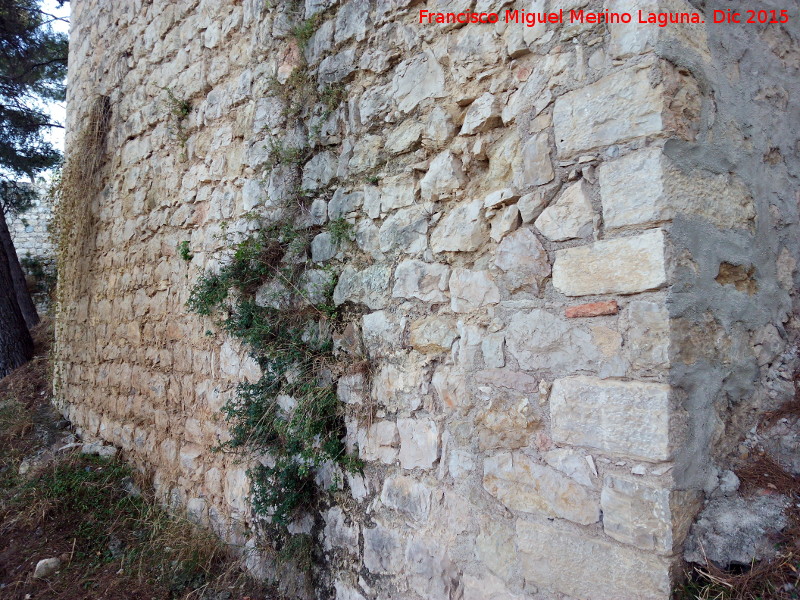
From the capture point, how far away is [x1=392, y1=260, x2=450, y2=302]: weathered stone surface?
2236mm

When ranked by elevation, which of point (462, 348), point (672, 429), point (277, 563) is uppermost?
point (462, 348)

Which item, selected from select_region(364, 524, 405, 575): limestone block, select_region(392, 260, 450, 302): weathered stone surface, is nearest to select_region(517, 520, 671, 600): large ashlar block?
select_region(364, 524, 405, 575): limestone block

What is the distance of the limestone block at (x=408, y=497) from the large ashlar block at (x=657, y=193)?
127 centimetres

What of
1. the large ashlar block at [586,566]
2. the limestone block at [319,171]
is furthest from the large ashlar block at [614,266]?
the limestone block at [319,171]

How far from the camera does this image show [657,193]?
5.27 feet

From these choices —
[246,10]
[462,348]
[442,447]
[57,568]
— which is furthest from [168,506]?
[246,10]

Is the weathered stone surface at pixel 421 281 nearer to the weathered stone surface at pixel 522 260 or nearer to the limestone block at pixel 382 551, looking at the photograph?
the weathered stone surface at pixel 522 260

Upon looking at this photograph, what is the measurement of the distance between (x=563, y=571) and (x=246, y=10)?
343 centimetres

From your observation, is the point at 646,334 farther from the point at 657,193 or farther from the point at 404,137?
the point at 404,137

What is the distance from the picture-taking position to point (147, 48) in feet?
14.8

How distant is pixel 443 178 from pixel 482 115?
0.93ft

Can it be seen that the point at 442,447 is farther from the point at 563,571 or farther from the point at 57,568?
the point at 57,568

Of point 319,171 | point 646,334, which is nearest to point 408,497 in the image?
point 646,334

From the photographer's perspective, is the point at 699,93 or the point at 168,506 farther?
the point at 168,506
